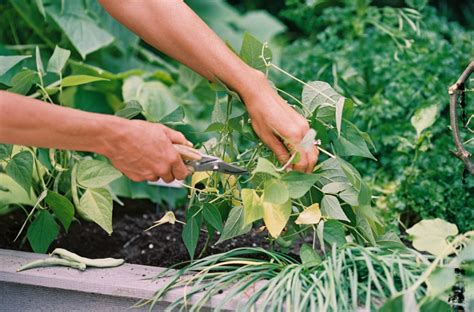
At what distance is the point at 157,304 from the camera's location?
1333mm

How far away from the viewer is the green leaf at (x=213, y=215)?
1438mm

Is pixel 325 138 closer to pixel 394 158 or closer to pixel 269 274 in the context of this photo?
pixel 269 274

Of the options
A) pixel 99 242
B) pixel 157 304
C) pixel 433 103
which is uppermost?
pixel 433 103

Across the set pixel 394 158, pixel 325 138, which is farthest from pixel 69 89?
pixel 325 138

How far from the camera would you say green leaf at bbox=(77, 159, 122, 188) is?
151 centimetres

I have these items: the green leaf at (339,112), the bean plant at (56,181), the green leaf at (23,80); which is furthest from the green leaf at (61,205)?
the green leaf at (339,112)

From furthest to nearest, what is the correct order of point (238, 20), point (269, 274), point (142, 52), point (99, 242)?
point (238, 20), point (142, 52), point (99, 242), point (269, 274)

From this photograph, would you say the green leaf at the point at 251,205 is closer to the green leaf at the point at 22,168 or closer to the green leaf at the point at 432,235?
the green leaf at the point at 432,235

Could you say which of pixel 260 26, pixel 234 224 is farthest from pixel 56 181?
pixel 260 26

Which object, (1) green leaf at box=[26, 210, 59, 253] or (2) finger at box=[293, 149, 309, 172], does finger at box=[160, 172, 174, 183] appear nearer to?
(2) finger at box=[293, 149, 309, 172]

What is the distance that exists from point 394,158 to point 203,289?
0.79m

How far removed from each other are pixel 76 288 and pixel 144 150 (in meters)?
0.32

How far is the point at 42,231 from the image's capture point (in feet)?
5.16

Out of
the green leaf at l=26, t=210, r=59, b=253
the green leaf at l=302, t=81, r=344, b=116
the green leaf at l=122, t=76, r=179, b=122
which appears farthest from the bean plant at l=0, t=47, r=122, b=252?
the green leaf at l=122, t=76, r=179, b=122
